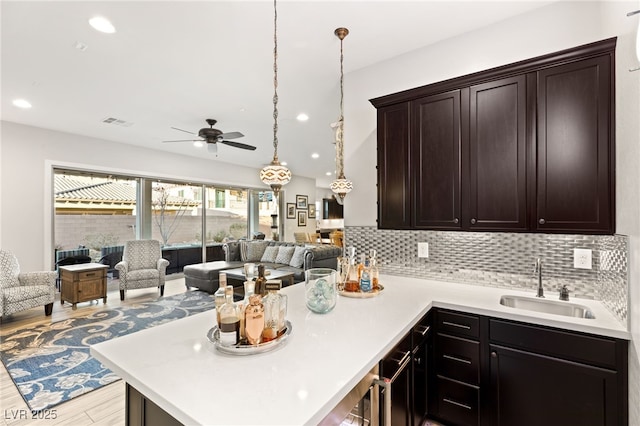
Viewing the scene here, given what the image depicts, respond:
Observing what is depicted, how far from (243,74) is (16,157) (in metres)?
4.39

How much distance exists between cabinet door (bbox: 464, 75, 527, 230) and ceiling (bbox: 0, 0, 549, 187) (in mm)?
737

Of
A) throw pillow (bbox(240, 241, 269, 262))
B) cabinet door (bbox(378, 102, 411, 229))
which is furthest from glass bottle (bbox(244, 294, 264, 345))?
throw pillow (bbox(240, 241, 269, 262))

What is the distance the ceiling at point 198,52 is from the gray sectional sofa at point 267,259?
8.83ft

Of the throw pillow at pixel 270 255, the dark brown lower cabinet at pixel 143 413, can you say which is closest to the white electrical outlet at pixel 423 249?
the dark brown lower cabinet at pixel 143 413

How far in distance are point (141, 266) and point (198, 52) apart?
14.5 feet

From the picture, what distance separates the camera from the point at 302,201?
1077cm

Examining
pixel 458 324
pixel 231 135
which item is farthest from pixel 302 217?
pixel 458 324

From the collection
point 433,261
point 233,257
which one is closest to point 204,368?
point 433,261

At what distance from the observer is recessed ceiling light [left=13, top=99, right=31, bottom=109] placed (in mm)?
3930

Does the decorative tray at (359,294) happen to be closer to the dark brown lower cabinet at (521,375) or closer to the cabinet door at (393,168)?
the dark brown lower cabinet at (521,375)

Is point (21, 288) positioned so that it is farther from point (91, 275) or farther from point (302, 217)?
point (302, 217)

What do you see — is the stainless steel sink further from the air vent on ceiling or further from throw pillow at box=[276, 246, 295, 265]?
the air vent on ceiling

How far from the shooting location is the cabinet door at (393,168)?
2.49m

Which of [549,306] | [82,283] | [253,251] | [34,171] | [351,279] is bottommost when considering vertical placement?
[82,283]
